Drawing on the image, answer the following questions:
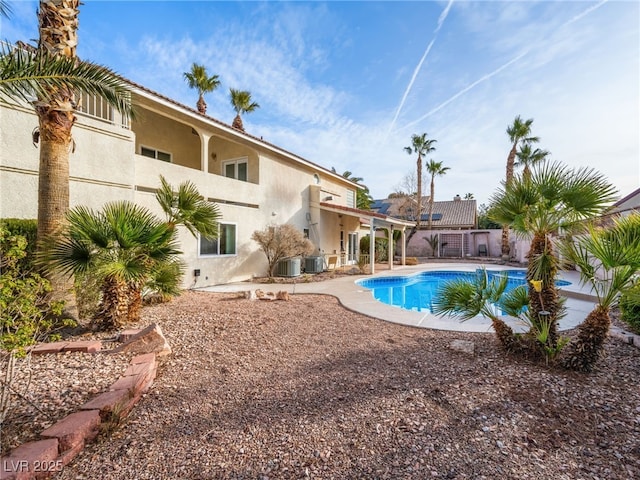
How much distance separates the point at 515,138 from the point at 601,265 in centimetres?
2906

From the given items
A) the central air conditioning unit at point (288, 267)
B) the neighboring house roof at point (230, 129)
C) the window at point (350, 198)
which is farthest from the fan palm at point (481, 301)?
the window at point (350, 198)

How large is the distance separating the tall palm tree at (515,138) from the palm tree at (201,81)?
26554mm

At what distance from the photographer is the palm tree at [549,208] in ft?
15.3

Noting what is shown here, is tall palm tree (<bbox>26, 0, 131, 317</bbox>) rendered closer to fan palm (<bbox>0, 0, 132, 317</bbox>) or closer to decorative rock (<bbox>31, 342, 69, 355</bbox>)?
fan palm (<bbox>0, 0, 132, 317</bbox>)

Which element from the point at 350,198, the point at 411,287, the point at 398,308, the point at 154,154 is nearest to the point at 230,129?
the point at 154,154

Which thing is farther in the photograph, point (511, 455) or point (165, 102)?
point (165, 102)

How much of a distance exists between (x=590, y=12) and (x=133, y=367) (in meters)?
14.9

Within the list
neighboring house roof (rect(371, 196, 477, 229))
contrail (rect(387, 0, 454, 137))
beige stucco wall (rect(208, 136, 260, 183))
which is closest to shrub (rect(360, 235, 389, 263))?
contrail (rect(387, 0, 454, 137))

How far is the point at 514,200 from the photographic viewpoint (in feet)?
17.1

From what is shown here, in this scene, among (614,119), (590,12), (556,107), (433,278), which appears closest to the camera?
(590,12)

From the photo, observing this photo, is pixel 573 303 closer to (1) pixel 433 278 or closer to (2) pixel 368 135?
(1) pixel 433 278

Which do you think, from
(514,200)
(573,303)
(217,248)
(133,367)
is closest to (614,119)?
(573,303)

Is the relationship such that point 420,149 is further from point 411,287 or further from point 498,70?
point 411,287

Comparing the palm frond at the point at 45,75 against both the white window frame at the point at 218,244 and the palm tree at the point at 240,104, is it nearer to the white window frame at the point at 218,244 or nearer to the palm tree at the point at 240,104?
the white window frame at the point at 218,244
